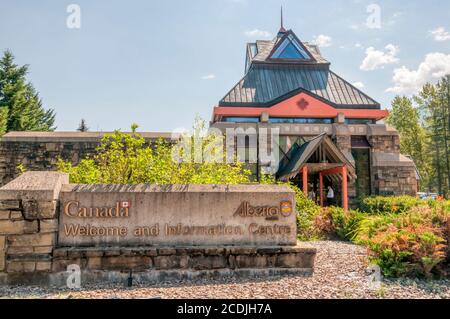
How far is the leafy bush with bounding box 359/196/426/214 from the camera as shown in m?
11.6

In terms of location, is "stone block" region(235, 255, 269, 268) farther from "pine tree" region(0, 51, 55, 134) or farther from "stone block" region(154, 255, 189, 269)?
"pine tree" region(0, 51, 55, 134)

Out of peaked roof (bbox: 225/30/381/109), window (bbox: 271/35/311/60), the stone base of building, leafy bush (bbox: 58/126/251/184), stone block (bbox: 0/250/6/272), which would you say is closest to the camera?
stone block (bbox: 0/250/6/272)

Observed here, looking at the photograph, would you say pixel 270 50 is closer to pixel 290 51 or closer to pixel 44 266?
pixel 290 51

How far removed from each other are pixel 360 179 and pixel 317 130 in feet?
12.0

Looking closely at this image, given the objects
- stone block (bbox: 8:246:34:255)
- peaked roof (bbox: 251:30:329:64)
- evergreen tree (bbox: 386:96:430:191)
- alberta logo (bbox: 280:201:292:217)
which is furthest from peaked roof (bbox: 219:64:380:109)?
evergreen tree (bbox: 386:96:430:191)

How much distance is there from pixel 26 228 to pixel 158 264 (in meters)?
2.11

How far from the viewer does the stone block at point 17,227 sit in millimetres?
5449

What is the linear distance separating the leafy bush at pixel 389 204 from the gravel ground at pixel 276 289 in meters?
6.42

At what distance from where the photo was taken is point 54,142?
53.3ft

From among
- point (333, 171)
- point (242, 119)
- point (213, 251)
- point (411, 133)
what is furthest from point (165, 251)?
point (411, 133)

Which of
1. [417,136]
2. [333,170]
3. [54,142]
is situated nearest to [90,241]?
[54,142]

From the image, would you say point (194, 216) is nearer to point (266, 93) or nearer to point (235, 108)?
point (235, 108)

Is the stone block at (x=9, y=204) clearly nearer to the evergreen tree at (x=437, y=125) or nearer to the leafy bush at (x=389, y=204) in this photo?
the leafy bush at (x=389, y=204)

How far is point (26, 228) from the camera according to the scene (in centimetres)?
550
